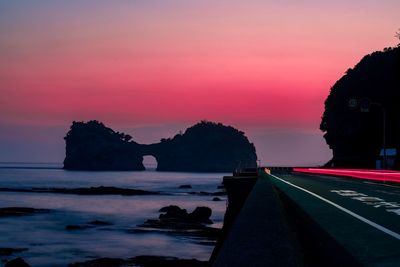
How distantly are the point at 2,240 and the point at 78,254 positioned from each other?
14.2 metres

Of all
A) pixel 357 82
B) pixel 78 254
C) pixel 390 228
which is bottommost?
pixel 78 254

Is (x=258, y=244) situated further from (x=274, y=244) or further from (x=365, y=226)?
(x=365, y=226)

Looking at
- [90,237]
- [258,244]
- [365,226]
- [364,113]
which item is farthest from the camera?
[364,113]

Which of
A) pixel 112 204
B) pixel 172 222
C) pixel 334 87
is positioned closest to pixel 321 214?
pixel 172 222

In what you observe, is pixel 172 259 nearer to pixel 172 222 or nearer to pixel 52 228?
pixel 172 222

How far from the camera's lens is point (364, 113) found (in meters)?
109

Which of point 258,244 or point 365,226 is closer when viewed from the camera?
point 258,244

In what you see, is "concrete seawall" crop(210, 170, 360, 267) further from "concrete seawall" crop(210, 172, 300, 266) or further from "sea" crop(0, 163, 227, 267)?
"sea" crop(0, 163, 227, 267)

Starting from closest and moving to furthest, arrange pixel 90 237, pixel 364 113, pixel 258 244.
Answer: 1. pixel 258 244
2. pixel 90 237
3. pixel 364 113

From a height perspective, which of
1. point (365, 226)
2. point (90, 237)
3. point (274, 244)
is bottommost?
point (90, 237)

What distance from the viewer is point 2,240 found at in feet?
196

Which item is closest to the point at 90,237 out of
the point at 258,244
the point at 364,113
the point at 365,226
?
the point at 365,226

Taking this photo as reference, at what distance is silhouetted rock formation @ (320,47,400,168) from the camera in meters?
103

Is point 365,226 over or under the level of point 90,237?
over
